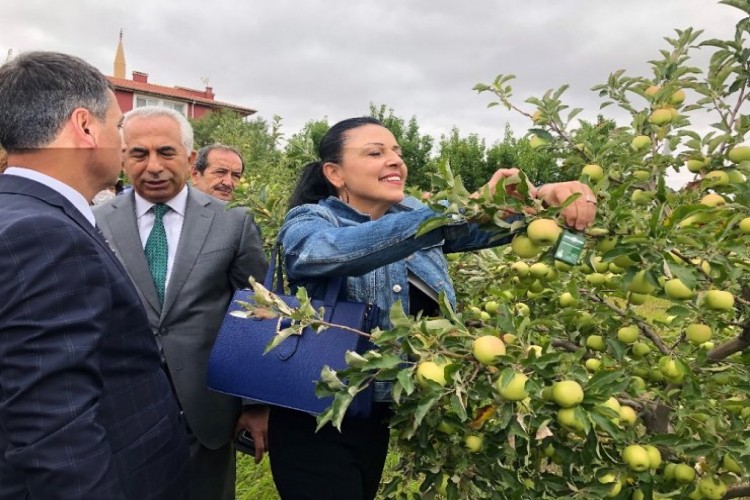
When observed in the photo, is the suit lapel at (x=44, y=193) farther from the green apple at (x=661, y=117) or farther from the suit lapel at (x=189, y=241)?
the green apple at (x=661, y=117)

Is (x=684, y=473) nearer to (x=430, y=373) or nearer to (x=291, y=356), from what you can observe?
(x=430, y=373)

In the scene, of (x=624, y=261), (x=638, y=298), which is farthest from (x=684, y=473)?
(x=624, y=261)

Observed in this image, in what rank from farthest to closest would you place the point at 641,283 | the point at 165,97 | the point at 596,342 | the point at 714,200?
the point at 165,97 < the point at 596,342 < the point at 714,200 < the point at 641,283

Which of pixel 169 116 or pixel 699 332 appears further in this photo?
pixel 169 116

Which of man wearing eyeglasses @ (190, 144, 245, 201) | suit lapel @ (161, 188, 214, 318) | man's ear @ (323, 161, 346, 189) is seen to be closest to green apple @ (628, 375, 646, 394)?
man's ear @ (323, 161, 346, 189)

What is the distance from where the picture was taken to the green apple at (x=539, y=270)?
1792 mm

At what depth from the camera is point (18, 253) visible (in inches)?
44.4

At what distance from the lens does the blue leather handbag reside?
1.53 m

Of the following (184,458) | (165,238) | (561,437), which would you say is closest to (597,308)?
(561,437)

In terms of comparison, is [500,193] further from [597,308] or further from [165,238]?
[165,238]

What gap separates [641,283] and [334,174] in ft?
2.95

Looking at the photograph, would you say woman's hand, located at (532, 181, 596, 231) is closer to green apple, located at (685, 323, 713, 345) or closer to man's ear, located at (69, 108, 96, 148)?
green apple, located at (685, 323, 713, 345)

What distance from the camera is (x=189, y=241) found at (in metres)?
2.17

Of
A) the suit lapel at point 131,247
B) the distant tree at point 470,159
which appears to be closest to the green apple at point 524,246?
the suit lapel at point 131,247
